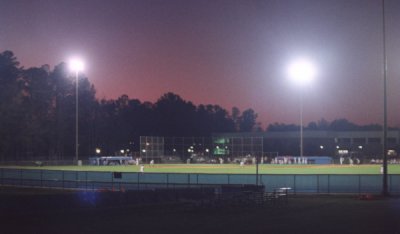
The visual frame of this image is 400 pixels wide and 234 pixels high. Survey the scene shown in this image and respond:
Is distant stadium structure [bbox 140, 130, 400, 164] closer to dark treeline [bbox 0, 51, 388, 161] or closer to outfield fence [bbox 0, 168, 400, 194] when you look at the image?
dark treeline [bbox 0, 51, 388, 161]

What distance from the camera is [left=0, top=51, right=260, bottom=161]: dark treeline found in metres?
110

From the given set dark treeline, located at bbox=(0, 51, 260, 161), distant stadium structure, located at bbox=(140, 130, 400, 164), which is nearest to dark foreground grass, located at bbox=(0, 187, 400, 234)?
distant stadium structure, located at bbox=(140, 130, 400, 164)

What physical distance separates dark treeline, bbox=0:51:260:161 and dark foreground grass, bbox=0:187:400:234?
265 feet

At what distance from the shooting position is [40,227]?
78.1 feet

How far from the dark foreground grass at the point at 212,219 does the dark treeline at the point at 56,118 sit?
265ft

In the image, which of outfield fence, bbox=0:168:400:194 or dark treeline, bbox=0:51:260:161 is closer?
outfield fence, bbox=0:168:400:194

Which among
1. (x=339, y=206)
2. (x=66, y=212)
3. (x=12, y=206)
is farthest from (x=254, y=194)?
(x=12, y=206)

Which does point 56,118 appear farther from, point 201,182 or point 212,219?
point 212,219

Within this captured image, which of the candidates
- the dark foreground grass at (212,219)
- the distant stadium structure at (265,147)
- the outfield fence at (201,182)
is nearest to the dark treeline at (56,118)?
the distant stadium structure at (265,147)

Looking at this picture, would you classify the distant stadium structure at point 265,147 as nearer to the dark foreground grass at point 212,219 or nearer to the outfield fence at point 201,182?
the outfield fence at point 201,182

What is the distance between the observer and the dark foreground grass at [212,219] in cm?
2322

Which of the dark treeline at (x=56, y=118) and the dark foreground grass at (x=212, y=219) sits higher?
the dark treeline at (x=56, y=118)

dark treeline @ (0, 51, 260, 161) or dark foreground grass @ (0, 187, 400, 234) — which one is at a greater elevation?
dark treeline @ (0, 51, 260, 161)

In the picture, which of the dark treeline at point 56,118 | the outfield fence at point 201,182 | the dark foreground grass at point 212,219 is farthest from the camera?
the dark treeline at point 56,118
